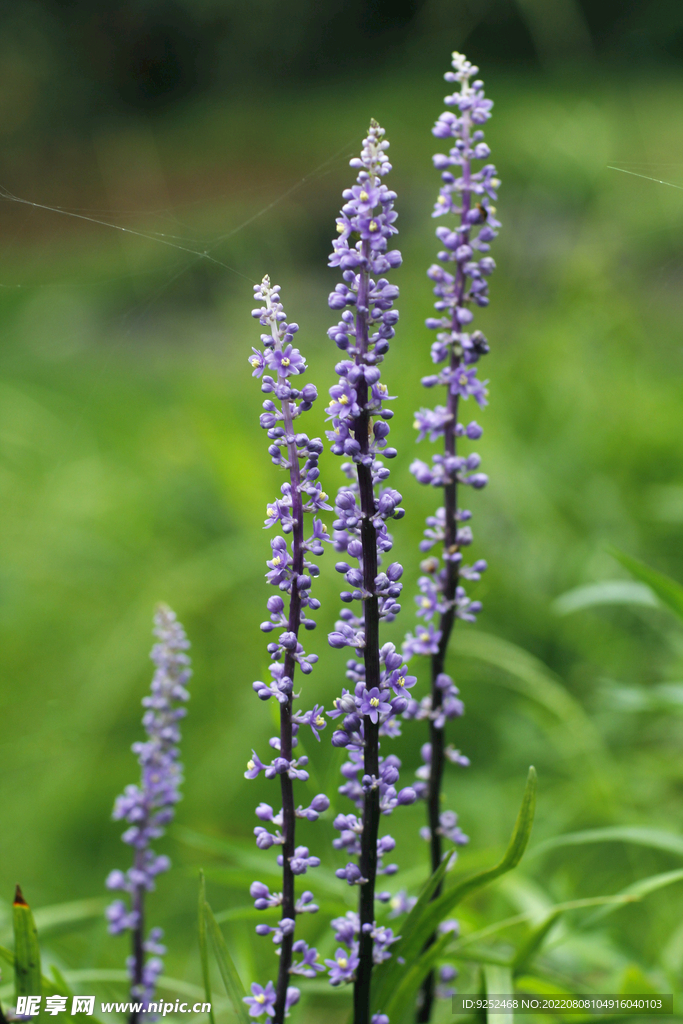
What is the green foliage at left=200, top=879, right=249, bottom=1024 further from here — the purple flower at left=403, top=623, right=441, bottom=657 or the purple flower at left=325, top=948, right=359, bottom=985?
the purple flower at left=403, top=623, right=441, bottom=657

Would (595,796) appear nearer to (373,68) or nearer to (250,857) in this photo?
(250,857)

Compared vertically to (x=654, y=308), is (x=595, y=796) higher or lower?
lower

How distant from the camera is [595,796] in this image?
91.4 inches

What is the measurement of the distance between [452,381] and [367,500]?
0.33 meters

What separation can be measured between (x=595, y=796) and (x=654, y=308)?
366 centimetres

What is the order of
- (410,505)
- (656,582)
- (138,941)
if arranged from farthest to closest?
(410,505), (656,582), (138,941)

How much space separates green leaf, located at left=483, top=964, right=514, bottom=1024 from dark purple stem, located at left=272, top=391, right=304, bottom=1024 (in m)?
0.36

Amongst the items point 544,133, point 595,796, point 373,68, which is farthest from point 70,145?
point 595,796

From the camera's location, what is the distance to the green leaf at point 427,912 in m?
1.12

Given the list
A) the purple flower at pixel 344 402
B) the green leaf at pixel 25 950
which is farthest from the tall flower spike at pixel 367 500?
the green leaf at pixel 25 950

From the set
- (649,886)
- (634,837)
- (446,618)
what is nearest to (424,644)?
(446,618)

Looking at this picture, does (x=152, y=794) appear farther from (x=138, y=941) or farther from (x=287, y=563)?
(x=287, y=563)

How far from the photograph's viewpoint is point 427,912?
45.5 inches

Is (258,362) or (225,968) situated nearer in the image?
(258,362)
